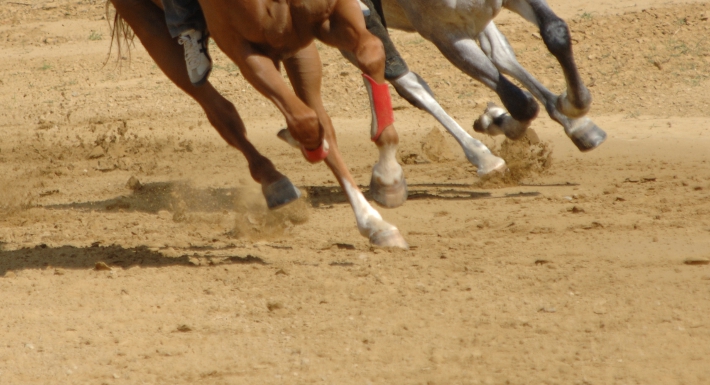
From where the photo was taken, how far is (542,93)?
6113mm

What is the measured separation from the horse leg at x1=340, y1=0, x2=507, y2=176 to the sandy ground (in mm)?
178

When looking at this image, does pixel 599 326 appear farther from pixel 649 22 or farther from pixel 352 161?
pixel 649 22

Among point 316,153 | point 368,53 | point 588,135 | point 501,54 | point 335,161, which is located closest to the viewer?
point 368,53

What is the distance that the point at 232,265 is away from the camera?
4.37 m

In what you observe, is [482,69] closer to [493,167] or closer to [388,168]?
[493,167]

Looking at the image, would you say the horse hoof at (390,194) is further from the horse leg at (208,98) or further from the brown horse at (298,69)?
the horse leg at (208,98)

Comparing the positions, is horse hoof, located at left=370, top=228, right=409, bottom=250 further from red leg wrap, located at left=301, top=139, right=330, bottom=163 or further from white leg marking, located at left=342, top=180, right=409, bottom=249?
red leg wrap, located at left=301, top=139, right=330, bottom=163

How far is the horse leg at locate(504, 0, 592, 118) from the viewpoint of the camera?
18.0 feet

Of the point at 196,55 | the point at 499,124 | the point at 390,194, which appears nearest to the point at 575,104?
the point at 499,124

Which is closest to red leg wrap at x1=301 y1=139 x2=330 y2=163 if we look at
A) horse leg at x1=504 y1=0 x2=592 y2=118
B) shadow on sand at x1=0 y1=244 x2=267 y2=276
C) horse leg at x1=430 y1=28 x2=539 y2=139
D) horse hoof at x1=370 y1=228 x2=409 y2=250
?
horse hoof at x1=370 y1=228 x2=409 y2=250

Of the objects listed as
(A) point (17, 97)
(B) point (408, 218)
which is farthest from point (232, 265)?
(A) point (17, 97)

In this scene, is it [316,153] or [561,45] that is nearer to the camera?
[316,153]

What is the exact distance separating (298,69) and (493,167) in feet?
6.57

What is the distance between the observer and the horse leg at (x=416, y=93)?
239 inches
